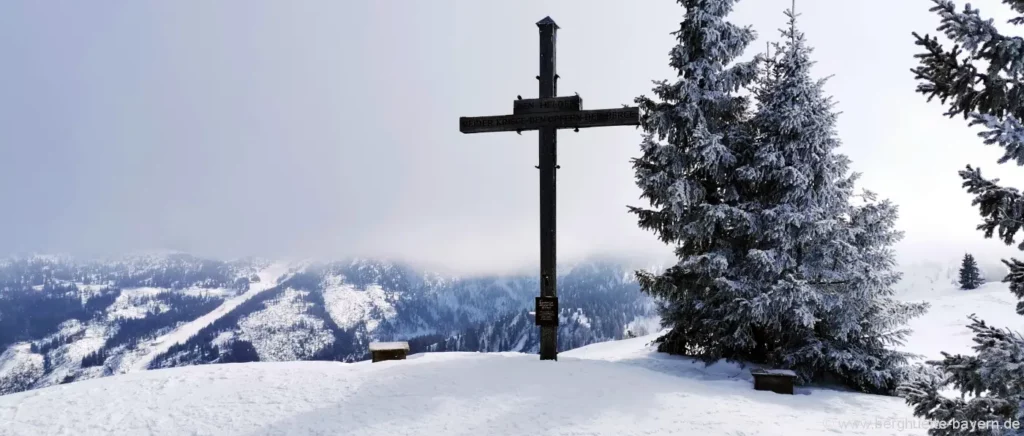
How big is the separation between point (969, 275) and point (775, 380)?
42330mm

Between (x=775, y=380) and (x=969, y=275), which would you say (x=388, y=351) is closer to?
(x=775, y=380)

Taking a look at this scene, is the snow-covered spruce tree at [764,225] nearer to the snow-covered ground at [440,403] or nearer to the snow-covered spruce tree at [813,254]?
the snow-covered spruce tree at [813,254]

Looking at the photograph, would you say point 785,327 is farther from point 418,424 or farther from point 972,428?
point 418,424

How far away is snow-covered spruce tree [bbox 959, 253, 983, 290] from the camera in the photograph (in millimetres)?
38875

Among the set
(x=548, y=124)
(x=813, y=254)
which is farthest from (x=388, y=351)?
(x=813, y=254)

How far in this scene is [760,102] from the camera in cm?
1196

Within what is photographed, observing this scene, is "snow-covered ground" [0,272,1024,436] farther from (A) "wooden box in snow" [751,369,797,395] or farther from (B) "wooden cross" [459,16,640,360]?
(B) "wooden cross" [459,16,640,360]

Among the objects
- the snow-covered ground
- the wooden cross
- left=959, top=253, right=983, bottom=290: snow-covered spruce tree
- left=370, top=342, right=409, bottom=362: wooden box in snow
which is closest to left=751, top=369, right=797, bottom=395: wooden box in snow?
the snow-covered ground

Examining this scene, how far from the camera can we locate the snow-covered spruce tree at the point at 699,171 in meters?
11.4

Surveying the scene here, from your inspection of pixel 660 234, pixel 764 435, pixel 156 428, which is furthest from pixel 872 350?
pixel 156 428

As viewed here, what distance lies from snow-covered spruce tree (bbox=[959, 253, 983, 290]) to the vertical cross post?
1661 inches

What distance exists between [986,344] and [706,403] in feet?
13.9

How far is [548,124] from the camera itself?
1123 centimetres

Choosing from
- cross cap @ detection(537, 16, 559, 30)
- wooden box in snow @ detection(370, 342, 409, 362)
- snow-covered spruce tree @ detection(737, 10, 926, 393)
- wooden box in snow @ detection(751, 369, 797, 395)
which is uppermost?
cross cap @ detection(537, 16, 559, 30)
